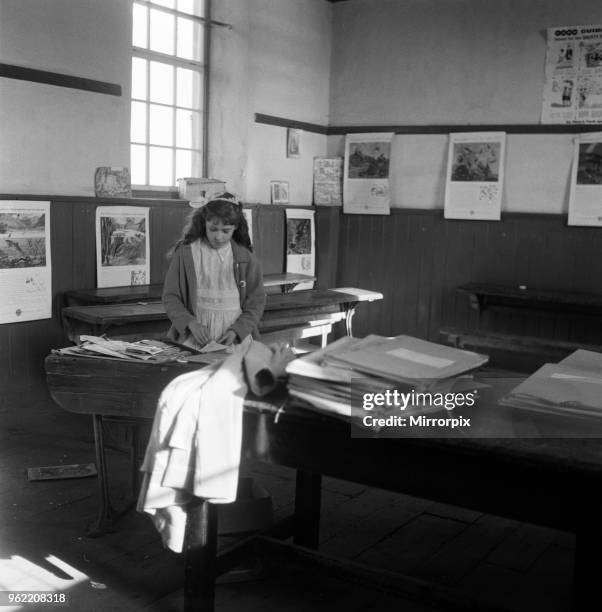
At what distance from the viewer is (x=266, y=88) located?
275 inches

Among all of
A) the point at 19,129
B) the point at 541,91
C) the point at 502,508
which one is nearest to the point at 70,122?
the point at 19,129

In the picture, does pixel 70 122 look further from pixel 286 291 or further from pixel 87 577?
pixel 87 577

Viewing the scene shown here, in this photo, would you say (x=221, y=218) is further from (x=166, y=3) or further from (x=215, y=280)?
(x=166, y=3)

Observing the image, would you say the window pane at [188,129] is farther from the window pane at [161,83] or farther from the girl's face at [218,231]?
the girl's face at [218,231]

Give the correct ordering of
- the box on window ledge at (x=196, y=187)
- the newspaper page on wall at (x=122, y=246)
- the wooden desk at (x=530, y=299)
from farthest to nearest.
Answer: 1. the wooden desk at (x=530, y=299)
2. the box on window ledge at (x=196, y=187)
3. the newspaper page on wall at (x=122, y=246)

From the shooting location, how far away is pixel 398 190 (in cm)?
743

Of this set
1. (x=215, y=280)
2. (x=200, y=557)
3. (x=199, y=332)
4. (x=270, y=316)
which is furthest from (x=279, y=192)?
(x=200, y=557)

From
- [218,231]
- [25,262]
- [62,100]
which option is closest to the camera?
[218,231]

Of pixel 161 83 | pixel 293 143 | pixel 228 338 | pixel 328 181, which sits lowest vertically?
pixel 228 338

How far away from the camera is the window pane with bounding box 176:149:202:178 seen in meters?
6.42

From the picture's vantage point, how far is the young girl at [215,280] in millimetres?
4129

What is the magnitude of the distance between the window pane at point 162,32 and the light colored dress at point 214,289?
97.7 inches

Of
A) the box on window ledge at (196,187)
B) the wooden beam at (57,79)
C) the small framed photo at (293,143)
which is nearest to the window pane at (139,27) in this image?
the wooden beam at (57,79)

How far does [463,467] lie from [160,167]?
4.72 m
